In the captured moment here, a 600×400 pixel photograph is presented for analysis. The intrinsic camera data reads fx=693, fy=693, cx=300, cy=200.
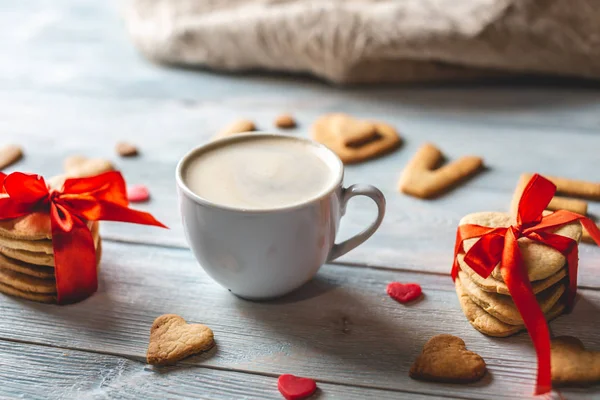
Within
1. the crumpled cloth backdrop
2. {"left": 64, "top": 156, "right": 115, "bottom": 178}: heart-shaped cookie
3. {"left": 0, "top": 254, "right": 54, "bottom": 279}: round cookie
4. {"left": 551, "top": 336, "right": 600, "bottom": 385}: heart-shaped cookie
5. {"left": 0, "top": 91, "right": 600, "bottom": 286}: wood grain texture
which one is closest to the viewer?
{"left": 551, "top": 336, "right": 600, "bottom": 385}: heart-shaped cookie

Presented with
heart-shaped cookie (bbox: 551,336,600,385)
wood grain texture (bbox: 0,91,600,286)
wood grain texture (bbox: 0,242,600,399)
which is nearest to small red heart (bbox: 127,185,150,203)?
wood grain texture (bbox: 0,91,600,286)

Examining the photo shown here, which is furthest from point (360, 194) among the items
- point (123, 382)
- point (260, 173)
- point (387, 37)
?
point (387, 37)

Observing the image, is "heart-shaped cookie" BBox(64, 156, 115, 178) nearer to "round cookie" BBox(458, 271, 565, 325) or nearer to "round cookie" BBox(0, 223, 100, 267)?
"round cookie" BBox(0, 223, 100, 267)

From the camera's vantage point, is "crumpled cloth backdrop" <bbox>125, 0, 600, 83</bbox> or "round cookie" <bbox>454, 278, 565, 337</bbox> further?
"crumpled cloth backdrop" <bbox>125, 0, 600, 83</bbox>

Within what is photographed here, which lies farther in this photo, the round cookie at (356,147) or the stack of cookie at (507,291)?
the round cookie at (356,147)

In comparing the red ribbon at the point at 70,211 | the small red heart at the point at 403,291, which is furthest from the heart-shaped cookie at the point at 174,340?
the small red heart at the point at 403,291

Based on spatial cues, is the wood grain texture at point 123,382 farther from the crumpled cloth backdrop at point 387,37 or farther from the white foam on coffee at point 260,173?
the crumpled cloth backdrop at point 387,37

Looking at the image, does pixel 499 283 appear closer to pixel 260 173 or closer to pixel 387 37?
pixel 260 173
